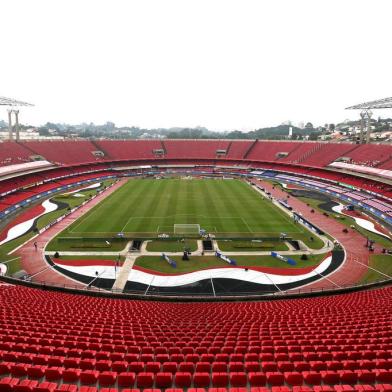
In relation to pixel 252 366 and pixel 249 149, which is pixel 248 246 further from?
pixel 249 149

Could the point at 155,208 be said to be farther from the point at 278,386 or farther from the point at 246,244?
the point at 278,386

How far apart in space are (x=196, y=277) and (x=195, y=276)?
0.22m

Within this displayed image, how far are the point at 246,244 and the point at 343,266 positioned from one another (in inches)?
432

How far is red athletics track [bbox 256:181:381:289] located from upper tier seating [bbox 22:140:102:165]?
206 feet

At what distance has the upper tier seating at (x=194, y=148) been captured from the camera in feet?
359

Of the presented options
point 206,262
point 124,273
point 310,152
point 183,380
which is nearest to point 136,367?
point 183,380

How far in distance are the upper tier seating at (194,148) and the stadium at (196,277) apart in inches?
975

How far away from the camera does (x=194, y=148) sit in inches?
4483

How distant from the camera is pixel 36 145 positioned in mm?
90250

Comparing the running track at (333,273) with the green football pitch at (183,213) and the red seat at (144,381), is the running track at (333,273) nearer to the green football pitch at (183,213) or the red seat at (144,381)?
the green football pitch at (183,213)

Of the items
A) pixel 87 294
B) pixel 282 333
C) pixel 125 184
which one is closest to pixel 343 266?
pixel 282 333

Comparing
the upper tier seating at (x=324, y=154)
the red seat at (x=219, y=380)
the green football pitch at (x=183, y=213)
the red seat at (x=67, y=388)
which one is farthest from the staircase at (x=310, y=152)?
the red seat at (x=67, y=388)

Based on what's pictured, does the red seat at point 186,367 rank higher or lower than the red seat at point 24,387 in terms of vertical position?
lower

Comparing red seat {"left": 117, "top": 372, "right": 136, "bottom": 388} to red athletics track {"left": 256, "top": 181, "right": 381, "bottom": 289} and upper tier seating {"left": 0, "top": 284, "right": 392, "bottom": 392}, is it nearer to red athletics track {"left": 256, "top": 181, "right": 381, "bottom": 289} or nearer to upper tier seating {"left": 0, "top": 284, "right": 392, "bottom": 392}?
upper tier seating {"left": 0, "top": 284, "right": 392, "bottom": 392}
